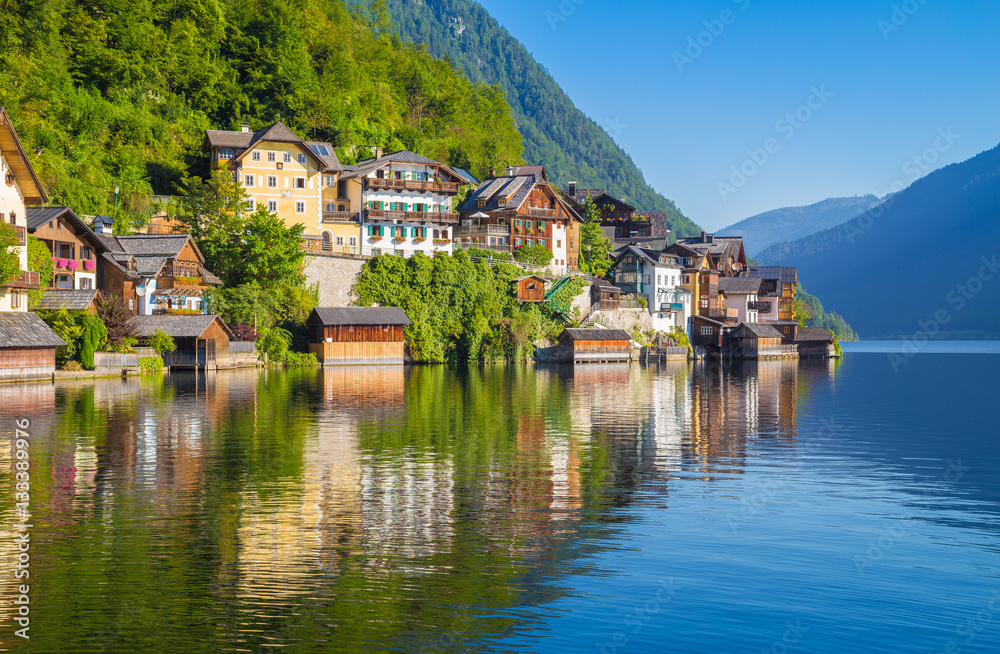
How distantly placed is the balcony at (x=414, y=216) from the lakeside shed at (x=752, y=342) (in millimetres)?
44840

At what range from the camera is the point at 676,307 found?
11725 centimetres

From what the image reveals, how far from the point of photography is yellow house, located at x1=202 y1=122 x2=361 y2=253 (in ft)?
299

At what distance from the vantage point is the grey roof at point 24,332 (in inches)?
2067

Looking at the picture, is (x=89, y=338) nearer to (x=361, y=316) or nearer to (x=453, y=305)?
(x=361, y=316)

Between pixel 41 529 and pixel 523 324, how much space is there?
78.4 meters

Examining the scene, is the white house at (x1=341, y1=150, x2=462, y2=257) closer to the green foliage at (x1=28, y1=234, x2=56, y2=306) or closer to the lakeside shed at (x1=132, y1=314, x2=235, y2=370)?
the lakeside shed at (x1=132, y1=314, x2=235, y2=370)

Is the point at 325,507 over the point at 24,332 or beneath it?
beneath

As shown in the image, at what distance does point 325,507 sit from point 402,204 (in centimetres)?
7837

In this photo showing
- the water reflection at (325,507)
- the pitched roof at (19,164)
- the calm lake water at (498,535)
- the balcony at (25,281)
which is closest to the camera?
the calm lake water at (498,535)

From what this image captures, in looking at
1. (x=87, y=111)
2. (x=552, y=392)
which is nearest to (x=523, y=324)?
(x=552, y=392)

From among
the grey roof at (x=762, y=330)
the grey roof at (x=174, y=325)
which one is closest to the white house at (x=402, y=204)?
the grey roof at (x=174, y=325)

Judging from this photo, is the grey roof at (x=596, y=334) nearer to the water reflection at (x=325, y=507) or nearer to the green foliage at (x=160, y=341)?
the green foliage at (x=160, y=341)

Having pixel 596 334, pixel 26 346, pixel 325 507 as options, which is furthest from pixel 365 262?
pixel 325 507

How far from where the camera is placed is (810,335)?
131 m
